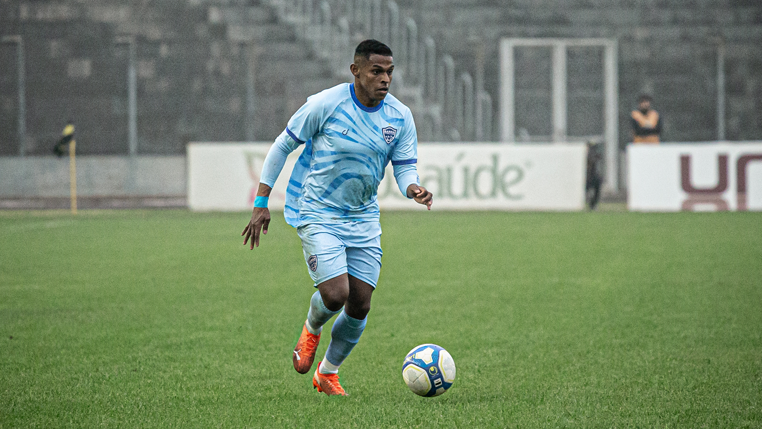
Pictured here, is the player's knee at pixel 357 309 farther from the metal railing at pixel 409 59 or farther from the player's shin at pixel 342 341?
the metal railing at pixel 409 59

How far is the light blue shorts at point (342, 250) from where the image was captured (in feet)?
18.5

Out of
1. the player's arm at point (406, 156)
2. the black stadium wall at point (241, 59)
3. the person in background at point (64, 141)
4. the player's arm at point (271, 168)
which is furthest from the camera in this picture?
the black stadium wall at point (241, 59)

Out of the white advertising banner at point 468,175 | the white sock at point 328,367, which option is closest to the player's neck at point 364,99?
the white sock at point 328,367

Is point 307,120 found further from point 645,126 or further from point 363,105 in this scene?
point 645,126

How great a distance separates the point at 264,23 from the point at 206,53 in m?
1.74

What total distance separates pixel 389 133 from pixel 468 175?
50.1 feet

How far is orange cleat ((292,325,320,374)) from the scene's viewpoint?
228 inches

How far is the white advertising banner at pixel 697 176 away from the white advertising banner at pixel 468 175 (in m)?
1.23

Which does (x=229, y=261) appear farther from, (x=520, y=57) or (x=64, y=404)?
(x=520, y=57)

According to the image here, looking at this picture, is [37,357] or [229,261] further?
[229,261]

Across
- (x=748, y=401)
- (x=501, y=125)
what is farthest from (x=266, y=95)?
(x=748, y=401)

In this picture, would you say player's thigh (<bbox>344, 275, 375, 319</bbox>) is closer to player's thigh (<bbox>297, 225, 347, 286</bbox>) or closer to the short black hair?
player's thigh (<bbox>297, 225, 347, 286</bbox>)

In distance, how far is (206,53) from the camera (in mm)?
28234

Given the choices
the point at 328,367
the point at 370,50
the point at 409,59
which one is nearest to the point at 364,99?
the point at 370,50
